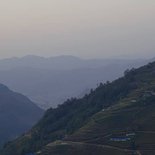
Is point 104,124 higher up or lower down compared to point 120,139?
higher up

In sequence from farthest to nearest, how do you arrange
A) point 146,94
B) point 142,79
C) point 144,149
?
point 142,79
point 146,94
point 144,149

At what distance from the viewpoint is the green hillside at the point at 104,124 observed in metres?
83.9

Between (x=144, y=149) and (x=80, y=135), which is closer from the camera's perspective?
(x=144, y=149)

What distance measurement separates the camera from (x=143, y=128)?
295 ft

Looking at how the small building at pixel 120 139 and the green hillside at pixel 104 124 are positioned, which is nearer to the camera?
the green hillside at pixel 104 124

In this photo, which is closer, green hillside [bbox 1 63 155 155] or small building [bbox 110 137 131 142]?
green hillside [bbox 1 63 155 155]

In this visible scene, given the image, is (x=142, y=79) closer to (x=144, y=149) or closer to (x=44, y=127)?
(x=44, y=127)

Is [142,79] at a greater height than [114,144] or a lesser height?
greater

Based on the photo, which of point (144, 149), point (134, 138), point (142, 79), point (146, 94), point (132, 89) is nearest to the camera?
point (144, 149)

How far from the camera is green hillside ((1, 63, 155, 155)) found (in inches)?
3302

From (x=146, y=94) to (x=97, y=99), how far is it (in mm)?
17590

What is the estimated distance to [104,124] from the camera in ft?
312

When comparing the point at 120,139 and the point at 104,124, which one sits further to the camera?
the point at 104,124

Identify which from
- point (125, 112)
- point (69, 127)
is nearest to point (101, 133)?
point (125, 112)
